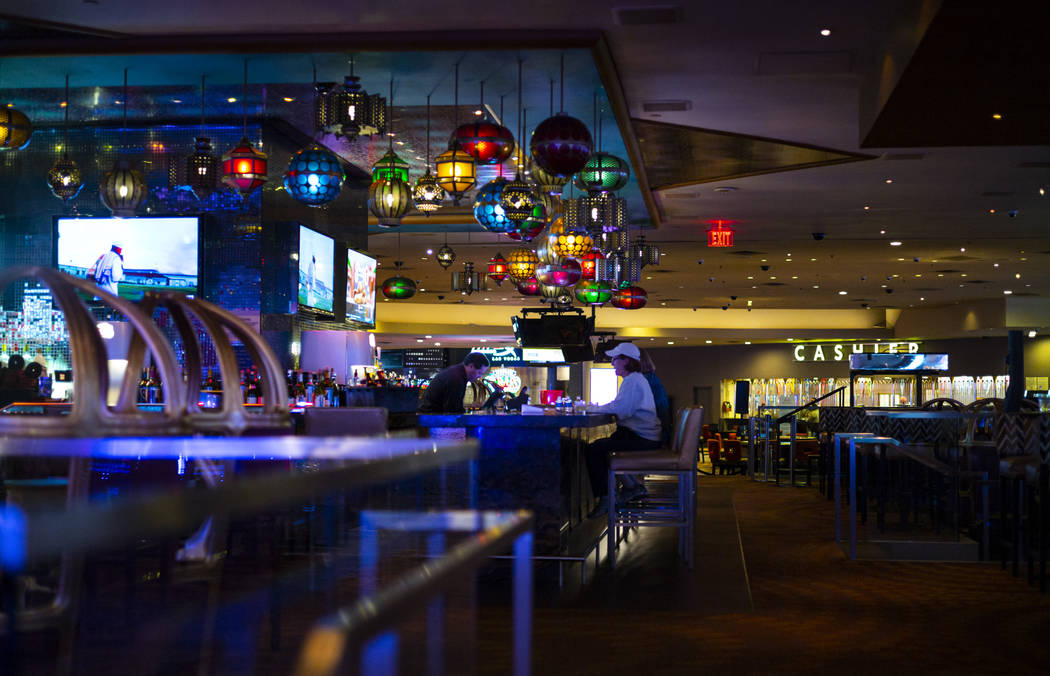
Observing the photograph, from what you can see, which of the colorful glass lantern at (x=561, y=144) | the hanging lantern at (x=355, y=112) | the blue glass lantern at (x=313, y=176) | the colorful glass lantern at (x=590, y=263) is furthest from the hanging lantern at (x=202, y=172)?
the colorful glass lantern at (x=590, y=263)

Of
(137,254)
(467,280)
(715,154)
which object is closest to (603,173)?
(715,154)

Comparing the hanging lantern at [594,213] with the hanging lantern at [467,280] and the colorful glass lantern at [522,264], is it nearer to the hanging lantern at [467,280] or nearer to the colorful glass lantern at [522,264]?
the colorful glass lantern at [522,264]

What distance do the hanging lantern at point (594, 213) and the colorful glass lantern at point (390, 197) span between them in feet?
6.34

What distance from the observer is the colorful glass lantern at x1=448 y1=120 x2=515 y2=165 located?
21.5 ft

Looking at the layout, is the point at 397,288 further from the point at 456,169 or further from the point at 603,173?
the point at 456,169

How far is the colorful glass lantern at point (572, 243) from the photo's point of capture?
8.91 meters

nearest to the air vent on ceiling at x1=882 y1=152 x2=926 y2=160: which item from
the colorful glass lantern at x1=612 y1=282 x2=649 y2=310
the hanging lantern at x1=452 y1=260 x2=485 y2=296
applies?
the colorful glass lantern at x1=612 y1=282 x2=649 y2=310

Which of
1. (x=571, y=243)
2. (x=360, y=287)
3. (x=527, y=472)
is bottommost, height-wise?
(x=527, y=472)

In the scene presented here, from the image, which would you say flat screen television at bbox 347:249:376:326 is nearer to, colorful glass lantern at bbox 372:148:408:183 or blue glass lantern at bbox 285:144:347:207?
colorful glass lantern at bbox 372:148:408:183

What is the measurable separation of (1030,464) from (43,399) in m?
7.23

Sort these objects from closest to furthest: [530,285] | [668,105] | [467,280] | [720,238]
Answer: [668,105] → [530,285] → [720,238] → [467,280]

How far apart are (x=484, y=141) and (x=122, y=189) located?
272cm

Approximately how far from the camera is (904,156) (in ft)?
33.0

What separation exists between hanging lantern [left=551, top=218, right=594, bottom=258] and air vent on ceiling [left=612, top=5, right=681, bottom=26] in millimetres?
2509
